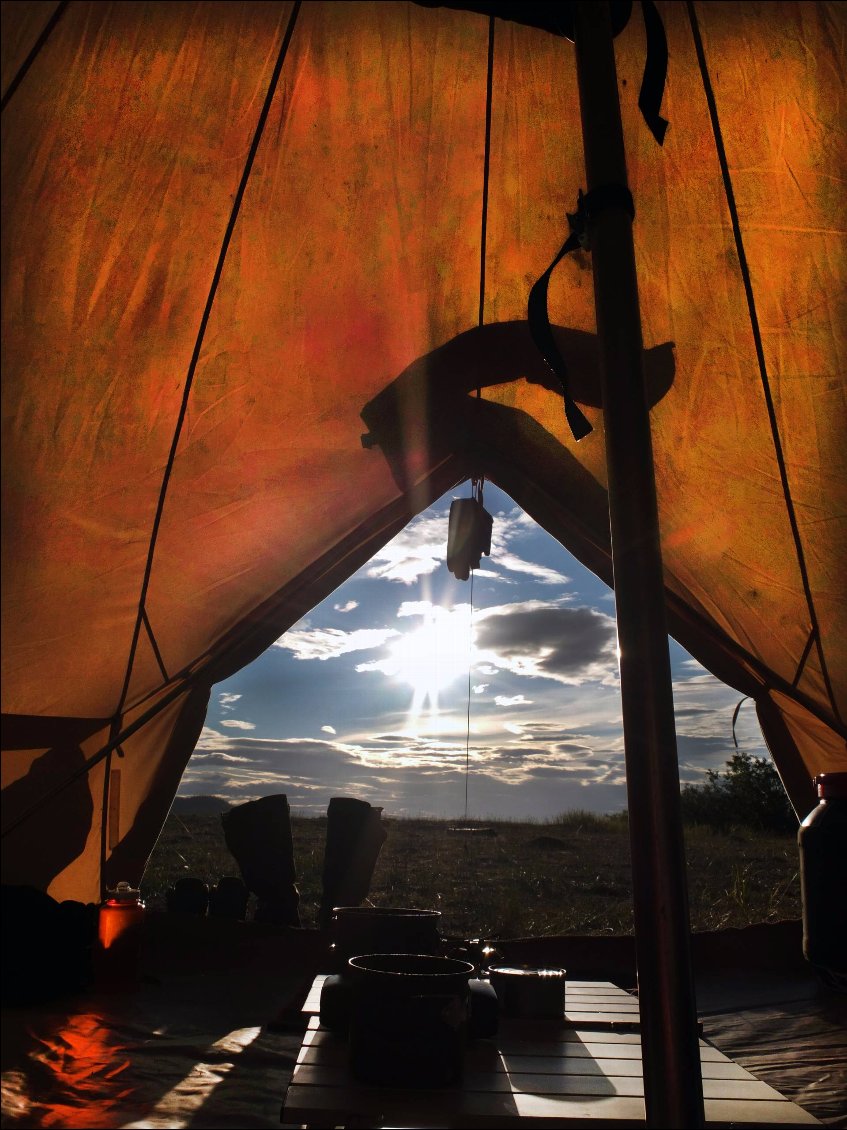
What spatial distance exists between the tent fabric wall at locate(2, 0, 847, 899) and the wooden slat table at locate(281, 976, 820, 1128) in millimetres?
1822

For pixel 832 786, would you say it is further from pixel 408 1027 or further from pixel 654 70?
pixel 654 70

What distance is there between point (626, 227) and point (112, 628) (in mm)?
2440

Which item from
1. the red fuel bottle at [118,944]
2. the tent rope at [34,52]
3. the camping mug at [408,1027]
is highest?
the tent rope at [34,52]

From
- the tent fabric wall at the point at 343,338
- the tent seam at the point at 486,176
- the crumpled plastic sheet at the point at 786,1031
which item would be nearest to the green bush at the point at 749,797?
the crumpled plastic sheet at the point at 786,1031

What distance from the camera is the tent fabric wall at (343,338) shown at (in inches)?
101

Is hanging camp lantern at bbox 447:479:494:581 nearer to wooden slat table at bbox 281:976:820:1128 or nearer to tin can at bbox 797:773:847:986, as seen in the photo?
tin can at bbox 797:773:847:986

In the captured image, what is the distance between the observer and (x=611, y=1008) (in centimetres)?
194

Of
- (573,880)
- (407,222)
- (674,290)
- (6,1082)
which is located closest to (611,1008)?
(6,1082)

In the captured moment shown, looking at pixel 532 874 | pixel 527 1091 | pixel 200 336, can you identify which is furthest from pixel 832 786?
pixel 532 874

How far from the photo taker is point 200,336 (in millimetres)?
2875

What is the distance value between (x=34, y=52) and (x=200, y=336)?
2.85ft

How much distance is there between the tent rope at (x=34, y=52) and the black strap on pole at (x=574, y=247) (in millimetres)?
1833

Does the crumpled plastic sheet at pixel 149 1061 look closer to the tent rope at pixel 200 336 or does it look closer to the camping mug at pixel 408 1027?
the camping mug at pixel 408 1027

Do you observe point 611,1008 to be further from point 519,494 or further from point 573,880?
point 573,880
